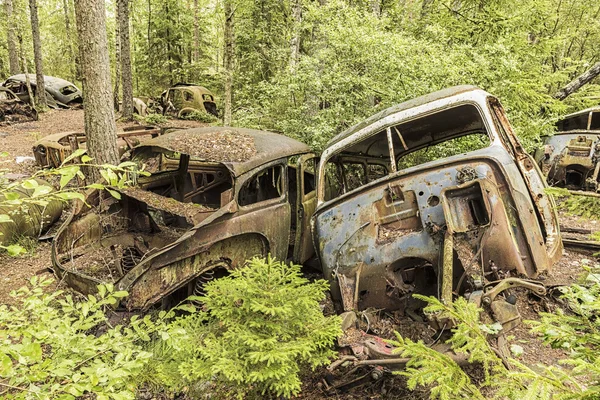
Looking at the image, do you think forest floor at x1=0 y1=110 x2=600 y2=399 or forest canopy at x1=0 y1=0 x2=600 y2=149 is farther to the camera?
forest canopy at x1=0 y1=0 x2=600 y2=149

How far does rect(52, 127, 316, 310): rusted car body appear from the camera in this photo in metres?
3.74

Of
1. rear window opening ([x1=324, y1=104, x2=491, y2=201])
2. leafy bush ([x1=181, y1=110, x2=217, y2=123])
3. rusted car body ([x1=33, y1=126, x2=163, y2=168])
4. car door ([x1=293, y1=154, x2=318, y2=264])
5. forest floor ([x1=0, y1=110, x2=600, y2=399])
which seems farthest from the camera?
leafy bush ([x1=181, y1=110, x2=217, y2=123])

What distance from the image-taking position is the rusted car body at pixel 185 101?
1586 centimetres

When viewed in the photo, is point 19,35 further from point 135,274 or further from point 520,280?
point 520,280

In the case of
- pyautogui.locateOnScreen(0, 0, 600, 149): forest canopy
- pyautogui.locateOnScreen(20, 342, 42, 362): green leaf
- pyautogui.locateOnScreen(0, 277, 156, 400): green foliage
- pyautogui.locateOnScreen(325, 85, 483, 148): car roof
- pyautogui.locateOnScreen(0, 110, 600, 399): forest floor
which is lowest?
pyautogui.locateOnScreen(0, 110, 600, 399): forest floor

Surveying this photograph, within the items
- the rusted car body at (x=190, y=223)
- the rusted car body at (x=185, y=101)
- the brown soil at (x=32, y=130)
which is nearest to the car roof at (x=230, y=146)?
the rusted car body at (x=190, y=223)

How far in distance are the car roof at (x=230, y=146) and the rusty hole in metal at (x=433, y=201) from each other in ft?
6.88

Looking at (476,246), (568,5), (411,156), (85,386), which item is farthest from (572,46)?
(85,386)

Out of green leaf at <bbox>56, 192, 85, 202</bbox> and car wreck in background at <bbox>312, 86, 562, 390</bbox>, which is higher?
green leaf at <bbox>56, 192, 85, 202</bbox>

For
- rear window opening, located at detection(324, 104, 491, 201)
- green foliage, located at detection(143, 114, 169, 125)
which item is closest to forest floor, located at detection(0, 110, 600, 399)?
rear window opening, located at detection(324, 104, 491, 201)

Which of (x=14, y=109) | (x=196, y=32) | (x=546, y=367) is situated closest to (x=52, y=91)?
(x=14, y=109)

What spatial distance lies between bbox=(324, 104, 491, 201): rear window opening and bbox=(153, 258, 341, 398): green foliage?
6.45 ft

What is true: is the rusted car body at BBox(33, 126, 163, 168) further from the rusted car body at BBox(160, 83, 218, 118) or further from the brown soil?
the rusted car body at BBox(160, 83, 218, 118)

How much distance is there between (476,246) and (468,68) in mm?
4480
